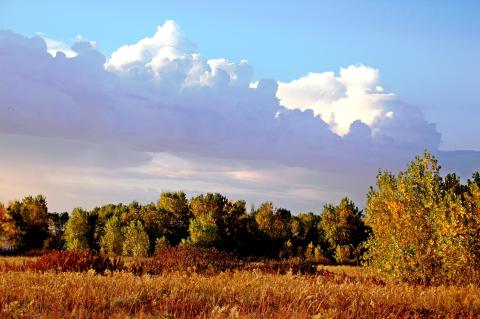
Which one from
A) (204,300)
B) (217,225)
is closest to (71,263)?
(204,300)

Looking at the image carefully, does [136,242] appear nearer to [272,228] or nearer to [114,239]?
[114,239]

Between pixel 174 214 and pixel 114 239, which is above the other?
pixel 174 214

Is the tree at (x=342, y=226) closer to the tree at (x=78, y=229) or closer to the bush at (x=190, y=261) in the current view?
the tree at (x=78, y=229)

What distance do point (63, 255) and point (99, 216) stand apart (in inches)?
1612

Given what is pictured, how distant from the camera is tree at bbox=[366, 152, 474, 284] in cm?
1789

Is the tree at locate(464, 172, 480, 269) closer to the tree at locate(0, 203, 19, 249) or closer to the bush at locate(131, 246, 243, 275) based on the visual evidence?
the bush at locate(131, 246, 243, 275)

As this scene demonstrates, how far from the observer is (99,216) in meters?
57.2

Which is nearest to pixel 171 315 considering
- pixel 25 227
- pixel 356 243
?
pixel 356 243

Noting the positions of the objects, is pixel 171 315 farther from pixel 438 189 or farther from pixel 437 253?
pixel 438 189

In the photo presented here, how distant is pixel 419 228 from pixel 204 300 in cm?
1123

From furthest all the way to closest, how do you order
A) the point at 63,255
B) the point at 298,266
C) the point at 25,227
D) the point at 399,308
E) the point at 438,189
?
1. the point at 25,227
2. the point at 298,266
3. the point at 438,189
4. the point at 63,255
5. the point at 399,308

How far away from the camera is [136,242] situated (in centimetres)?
4316

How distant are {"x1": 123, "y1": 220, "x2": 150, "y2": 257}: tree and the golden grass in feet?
100

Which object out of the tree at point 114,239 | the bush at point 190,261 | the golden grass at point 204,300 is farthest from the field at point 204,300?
the tree at point 114,239
